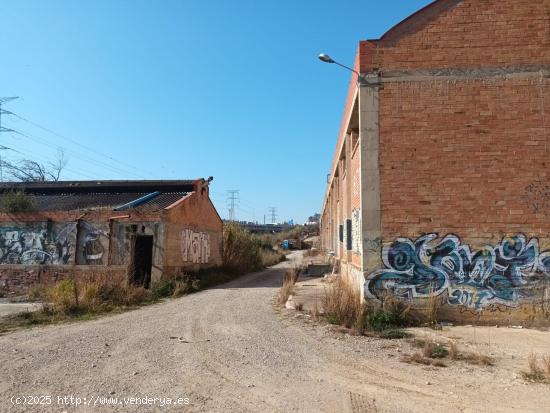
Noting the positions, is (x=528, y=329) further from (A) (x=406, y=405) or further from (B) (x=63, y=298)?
(B) (x=63, y=298)

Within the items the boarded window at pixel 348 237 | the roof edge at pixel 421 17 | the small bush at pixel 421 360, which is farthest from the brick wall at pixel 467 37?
the small bush at pixel 421 360

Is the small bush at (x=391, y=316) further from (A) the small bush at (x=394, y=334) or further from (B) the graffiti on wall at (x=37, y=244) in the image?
(B) the graffiti on wall at (x=37, y=244)

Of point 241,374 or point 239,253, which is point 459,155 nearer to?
point 241,374

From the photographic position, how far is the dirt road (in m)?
5.23

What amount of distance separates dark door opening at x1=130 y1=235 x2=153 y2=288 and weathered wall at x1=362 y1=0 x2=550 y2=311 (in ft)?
37.4

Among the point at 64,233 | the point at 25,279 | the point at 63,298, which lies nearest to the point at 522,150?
the point at 63,298

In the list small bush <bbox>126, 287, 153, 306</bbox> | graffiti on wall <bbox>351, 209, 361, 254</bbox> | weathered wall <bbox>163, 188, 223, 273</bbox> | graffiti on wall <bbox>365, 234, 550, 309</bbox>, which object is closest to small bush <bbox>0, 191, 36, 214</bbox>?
weathered wall <bbox>163, 188, 223, 273</bbox>

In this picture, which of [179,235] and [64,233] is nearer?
[64,233]

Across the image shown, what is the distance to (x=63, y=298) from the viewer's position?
40.5ft

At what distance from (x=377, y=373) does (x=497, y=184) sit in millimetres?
6061

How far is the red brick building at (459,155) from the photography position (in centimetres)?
1017

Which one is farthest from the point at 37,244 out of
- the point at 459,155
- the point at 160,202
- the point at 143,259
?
the point at 459,155

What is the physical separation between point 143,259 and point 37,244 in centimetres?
470

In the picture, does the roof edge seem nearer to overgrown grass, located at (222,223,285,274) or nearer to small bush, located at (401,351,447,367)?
small bush, located at (401,351,447,367)
